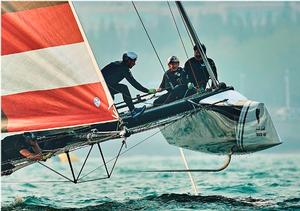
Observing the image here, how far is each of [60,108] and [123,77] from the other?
1.80 metres

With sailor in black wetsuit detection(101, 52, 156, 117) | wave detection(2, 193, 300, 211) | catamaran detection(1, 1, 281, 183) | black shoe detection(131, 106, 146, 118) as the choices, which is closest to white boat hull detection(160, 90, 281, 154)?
wave detection(2, 193, 300, 211)

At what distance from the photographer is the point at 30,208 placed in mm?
14766

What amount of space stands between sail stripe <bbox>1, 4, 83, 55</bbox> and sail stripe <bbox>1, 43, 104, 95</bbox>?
0.09m

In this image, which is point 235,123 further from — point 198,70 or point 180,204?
point 180,204

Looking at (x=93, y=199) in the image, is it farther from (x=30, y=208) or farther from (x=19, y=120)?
(x=19, y=120)

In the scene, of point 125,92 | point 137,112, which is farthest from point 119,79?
point 137,112

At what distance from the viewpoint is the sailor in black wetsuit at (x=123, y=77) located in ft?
47.9

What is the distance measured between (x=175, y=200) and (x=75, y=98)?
128 inches

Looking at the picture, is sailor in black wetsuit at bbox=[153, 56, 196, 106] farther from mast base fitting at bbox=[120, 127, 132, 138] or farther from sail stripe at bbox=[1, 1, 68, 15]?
sail stripe at bbox=[1, 1, 68, 15]

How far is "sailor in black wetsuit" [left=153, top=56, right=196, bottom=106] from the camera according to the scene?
50.9 feet

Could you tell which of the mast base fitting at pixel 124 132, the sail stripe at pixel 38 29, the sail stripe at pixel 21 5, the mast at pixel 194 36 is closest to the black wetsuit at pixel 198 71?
the mast at pixel 194 36

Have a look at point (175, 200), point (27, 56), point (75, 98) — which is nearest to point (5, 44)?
point (27, 56)

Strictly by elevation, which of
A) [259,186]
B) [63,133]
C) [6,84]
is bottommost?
[259,186]

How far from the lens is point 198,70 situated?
1583 cm
